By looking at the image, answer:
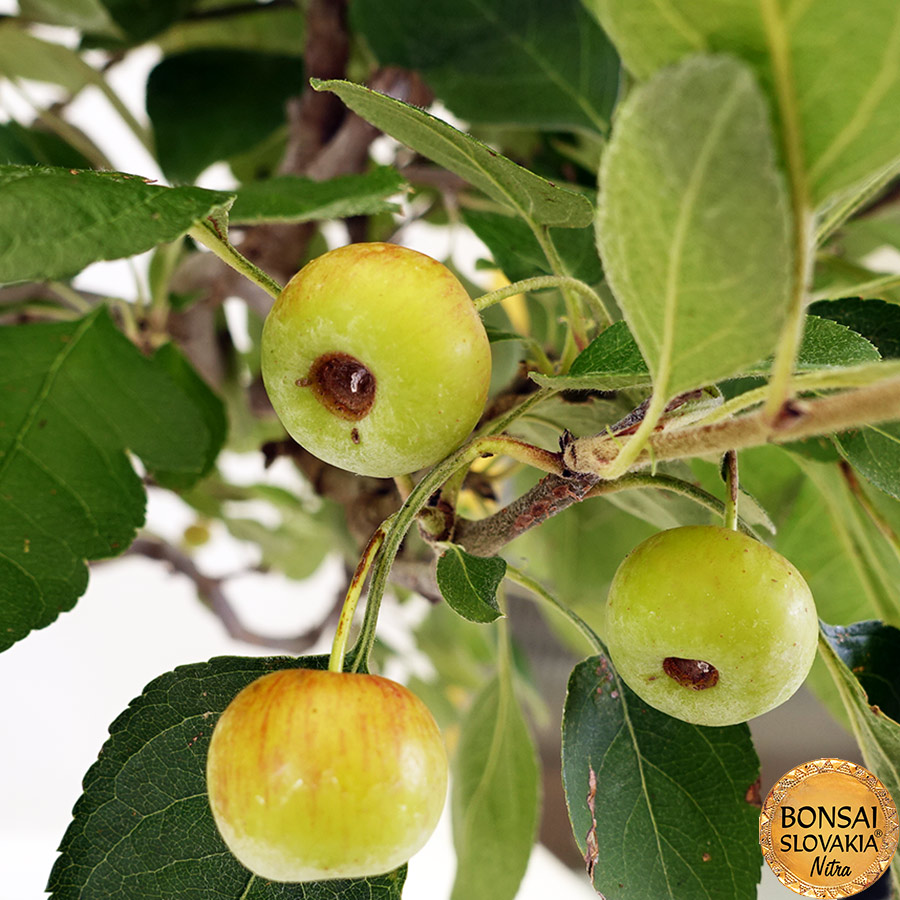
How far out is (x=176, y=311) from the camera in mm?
595

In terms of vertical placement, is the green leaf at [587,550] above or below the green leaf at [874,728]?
above

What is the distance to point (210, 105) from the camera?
0.60 m

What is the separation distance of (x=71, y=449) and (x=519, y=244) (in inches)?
8.5

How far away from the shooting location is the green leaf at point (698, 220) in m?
0.14

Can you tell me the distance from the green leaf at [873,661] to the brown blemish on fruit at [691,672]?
11 centimetres

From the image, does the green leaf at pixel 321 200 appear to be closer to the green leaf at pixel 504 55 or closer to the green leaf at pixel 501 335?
the green leaf at pixel 501 335

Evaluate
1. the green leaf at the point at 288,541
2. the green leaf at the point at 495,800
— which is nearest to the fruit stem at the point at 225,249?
the green leaf at the point at 495,800

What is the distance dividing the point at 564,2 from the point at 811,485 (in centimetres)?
32

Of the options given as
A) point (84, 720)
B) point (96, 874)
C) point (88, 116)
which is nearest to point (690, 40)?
point (96, 874)

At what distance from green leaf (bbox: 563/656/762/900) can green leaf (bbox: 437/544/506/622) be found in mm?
82

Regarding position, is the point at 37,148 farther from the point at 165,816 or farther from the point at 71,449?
the point at 165,816

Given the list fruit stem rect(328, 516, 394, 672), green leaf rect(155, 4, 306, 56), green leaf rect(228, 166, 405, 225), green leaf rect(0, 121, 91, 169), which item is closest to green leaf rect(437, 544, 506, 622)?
fruit stem rect(328, 516, 394, 672)

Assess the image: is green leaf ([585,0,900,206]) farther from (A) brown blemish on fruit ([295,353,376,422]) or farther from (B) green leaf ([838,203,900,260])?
(B) green leaf ([838,203,900,260])

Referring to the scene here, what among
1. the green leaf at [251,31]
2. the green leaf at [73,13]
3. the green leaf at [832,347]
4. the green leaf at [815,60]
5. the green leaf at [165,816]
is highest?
Answer: the green leaf at [251,31]
